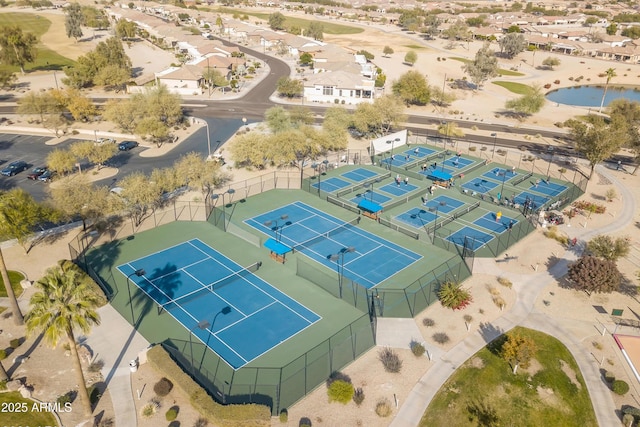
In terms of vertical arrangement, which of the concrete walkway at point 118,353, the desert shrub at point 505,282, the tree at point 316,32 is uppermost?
the tree at point 316,32

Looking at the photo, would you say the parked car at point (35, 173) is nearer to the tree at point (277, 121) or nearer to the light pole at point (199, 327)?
the tree at point (277, 121)

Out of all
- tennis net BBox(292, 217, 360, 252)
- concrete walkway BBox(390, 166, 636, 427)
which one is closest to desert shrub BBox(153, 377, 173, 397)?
concrete walkway BBox(390, 166, 636, 427)

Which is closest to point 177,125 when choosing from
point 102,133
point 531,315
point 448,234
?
point 102,133

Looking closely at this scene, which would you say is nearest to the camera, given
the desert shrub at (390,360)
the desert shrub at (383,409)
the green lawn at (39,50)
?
the desert shrub at (383,409)

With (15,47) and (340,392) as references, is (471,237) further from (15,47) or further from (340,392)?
(15,47)

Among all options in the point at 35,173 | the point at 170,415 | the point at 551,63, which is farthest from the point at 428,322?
the point at 551,63

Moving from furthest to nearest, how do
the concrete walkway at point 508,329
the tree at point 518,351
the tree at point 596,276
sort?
Result: the tree at point 596,276, the tree at point 518,351, the concrete walkway at point 508,329

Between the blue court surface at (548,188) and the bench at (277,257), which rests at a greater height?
the blue court surface at (548,188)

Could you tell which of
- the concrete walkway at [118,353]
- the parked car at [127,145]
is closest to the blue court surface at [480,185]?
the concrete walkway at [118,353]
